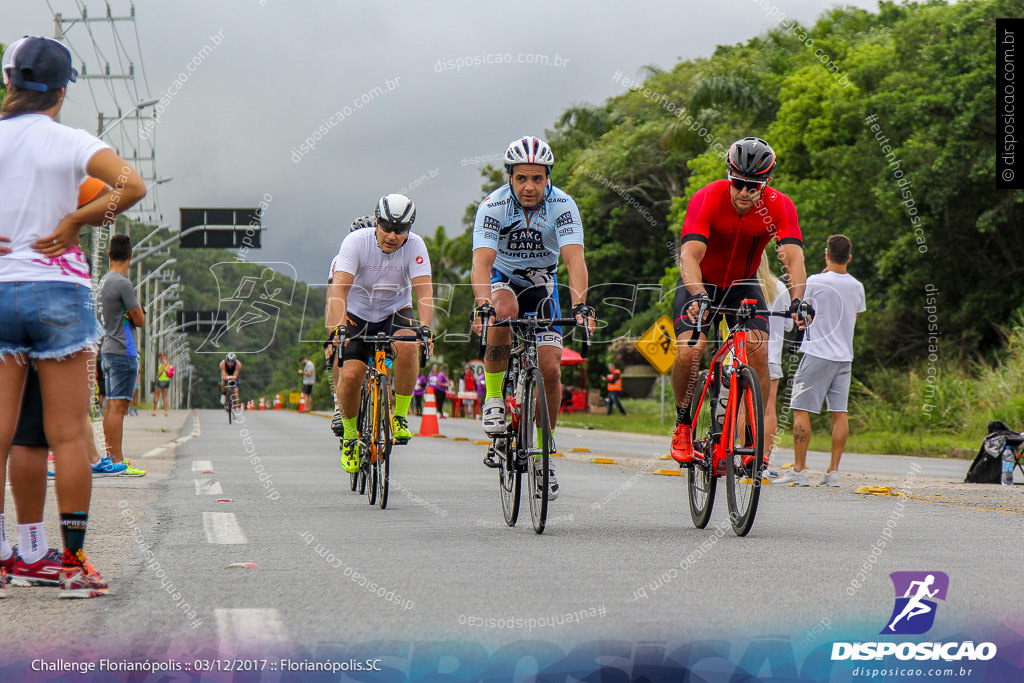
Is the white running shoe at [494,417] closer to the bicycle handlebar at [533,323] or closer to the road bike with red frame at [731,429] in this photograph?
the bicycle handlebar at [533,323]

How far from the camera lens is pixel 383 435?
834 cm

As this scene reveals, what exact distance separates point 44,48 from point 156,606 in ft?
7.22

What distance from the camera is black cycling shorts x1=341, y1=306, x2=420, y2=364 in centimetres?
923

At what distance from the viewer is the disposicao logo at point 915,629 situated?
367 centimetres

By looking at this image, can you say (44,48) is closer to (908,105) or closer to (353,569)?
(353,569)

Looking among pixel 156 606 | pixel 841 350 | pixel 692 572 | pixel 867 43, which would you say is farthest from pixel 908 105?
pixel 156 606

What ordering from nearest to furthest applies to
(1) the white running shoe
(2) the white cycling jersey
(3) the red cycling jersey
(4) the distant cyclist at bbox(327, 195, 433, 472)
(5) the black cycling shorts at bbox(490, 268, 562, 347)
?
(3) the red cycling jersey
(1) the white running shoe
(5) the black cycling shorts at bbox(490, 268, 562, 347)
(4) the distant cyclist at bbox(327, 195, 433, 472)
(2) the white cycling jersey

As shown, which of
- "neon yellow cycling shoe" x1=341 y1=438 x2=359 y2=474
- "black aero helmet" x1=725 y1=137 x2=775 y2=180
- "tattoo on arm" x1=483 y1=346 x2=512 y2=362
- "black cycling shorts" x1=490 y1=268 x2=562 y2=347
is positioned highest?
"black aero helmet" x1=725 y1=137 x2=775 y2=180

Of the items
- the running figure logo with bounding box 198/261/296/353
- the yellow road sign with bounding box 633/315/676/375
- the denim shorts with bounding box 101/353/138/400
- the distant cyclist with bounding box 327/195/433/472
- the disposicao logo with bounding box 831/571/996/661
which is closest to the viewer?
the disposicao logo with bounding box 831/571/996/661

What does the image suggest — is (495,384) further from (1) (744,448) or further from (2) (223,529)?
(2) (223,529)

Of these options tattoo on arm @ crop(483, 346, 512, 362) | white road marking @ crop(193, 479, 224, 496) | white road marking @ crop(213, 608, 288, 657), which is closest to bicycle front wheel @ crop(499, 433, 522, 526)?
tattoo on arm @ crop(483, 346, 512, 362)

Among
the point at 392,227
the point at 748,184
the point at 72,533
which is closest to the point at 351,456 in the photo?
the point at 392,227

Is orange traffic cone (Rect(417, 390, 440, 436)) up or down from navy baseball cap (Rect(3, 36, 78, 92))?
down

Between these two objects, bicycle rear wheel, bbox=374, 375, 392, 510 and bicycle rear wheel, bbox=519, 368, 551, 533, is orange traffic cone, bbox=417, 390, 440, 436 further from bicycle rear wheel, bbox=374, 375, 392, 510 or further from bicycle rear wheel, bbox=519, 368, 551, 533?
bicycle rear wheel, bbox=519, 368, 551, 533
